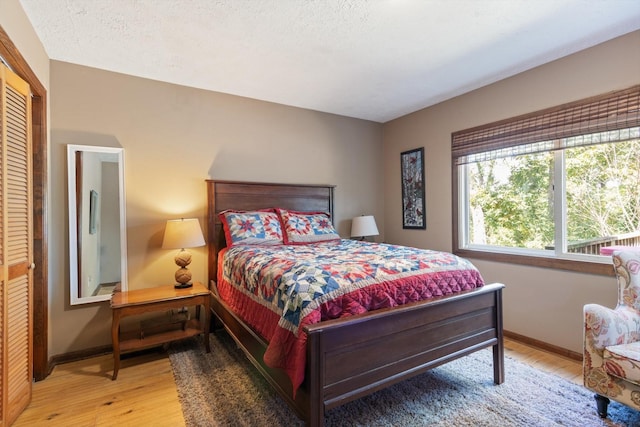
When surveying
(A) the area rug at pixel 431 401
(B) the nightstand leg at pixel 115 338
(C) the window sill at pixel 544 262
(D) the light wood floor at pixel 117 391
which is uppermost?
(C) the window sill at pixel 544 262

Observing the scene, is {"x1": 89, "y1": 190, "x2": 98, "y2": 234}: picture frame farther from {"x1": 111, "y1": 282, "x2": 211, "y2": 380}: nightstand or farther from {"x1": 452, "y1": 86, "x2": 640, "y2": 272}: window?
{"x1": 452, "y1": 86, "x2": 640, "y2": 272}: window

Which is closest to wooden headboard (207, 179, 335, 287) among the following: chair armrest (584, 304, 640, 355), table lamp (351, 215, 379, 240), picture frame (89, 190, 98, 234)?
table lamp (351, 215, 379, 240)

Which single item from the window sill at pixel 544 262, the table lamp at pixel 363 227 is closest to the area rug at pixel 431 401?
the window sill at pixel 544 262

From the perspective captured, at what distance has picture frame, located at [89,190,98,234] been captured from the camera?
105 inches

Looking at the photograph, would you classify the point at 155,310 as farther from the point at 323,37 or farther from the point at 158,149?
the point at 323,37

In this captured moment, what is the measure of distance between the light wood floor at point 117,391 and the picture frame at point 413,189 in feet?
5.69

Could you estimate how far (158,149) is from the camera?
9.73ft

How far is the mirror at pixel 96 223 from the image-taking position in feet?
8.53

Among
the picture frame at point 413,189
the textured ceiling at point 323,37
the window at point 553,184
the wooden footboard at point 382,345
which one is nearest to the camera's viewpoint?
the wooden footboard at point 382,345

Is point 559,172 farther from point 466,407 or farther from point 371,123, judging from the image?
point 371,123

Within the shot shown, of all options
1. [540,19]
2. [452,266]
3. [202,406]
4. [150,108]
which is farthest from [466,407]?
[150,108]

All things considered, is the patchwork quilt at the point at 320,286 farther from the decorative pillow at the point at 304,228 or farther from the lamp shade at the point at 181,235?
the decorative pillow at the point at 304,228

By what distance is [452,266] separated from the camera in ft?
6.81

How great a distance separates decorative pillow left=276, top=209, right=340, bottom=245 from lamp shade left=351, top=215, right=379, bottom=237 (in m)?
0.58
